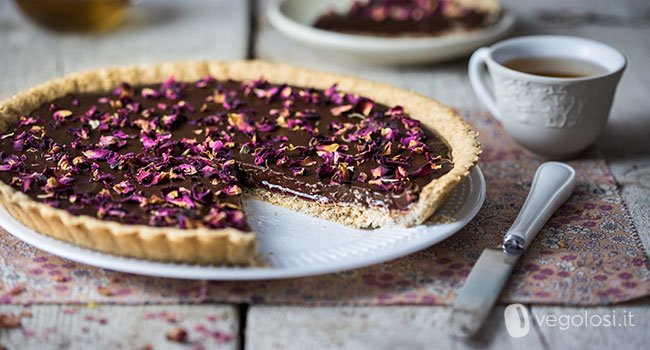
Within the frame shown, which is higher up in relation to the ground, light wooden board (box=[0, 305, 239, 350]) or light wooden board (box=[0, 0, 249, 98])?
light wooden board (box=[0, 305, 239, 350])

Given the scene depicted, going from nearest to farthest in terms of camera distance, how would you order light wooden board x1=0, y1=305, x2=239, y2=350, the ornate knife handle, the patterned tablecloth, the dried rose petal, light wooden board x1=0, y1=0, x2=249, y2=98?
light wooden board x1=0, y1=305, x2=239, y2=350 < the patterned tablecloth < the ornate knife handle < the dried rose petal < light wooden board x1=0, y1=0, x2=249, y2=98

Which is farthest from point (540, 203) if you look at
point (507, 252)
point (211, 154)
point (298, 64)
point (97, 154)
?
point (298, 64)

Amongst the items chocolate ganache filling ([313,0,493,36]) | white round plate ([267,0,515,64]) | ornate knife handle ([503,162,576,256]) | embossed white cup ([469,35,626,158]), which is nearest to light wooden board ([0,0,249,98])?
white round plate ([267,0,515,64])

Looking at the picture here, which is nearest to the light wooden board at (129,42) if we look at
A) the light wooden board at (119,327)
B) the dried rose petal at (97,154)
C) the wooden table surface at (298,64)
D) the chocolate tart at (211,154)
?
the wooden table surface at (298,64)

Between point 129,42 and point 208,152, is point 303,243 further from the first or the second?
point 129,42

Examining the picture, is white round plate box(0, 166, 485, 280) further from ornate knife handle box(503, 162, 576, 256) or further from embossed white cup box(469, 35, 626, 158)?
embossed white cup box(469, 35, 626, 158)

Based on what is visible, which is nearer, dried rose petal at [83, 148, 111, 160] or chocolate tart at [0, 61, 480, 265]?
chocolate tart at [0, 61, 480, 265]

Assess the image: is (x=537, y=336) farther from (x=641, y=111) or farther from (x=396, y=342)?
(x=641, y=111)

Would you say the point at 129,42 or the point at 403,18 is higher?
the point at 403,18
